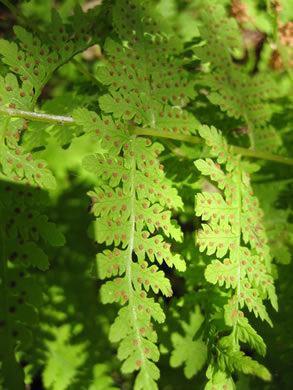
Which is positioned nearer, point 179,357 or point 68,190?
point 179,357

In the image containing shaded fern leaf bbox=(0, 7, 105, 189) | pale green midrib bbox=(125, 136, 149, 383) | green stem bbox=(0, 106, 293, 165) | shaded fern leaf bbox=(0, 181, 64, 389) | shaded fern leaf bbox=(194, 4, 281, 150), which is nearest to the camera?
shaded fern leaf bbox=(0, 181, 64, 389)

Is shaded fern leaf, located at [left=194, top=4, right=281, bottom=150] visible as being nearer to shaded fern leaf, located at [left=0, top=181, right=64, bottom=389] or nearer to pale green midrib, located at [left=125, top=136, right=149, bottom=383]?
pale green midrib, located at [left=125, top=136, right=149, bottom=383]

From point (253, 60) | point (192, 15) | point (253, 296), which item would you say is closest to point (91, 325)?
point (253, 296)

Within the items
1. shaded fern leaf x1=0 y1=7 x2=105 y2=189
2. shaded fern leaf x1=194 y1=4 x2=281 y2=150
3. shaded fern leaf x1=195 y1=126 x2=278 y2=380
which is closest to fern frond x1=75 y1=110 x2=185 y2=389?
shaded fern leaf x1=195 y1=126 x2=278 y2=380

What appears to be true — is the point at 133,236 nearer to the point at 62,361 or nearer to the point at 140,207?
the point at 140,207

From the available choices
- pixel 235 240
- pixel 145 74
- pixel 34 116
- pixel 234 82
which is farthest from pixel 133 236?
pixel 234 82

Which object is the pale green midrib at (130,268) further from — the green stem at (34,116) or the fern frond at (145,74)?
the green stem at (34,116)

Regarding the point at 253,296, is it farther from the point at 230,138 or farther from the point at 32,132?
the point at 32,132

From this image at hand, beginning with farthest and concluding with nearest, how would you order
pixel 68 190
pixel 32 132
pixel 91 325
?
pixel 68 190 → pixel 91 325 → pixel 32 132
